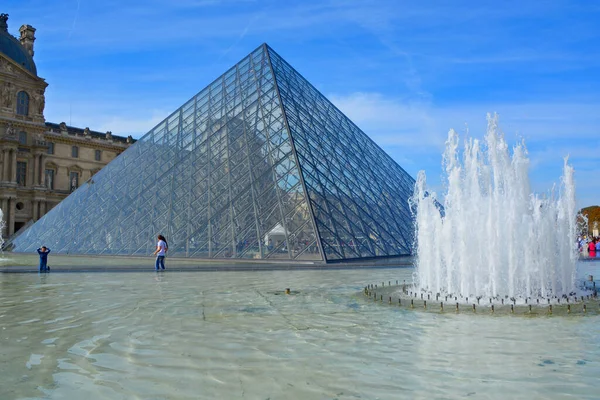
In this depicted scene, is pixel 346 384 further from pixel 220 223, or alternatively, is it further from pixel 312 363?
pixel 220 223

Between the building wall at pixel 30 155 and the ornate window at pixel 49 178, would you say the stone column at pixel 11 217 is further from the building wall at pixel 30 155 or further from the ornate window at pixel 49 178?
the ornate window at pixel 49 178

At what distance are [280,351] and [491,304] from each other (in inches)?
182

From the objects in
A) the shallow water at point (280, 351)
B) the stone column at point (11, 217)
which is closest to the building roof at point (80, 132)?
the stone column at point (11, 217)

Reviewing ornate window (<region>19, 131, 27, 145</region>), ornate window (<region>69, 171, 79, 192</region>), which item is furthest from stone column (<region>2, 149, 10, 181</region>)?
ornate window (<region>69, 171, 79, 192</region>)

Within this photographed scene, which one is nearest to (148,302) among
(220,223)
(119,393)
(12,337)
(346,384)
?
(12,337)

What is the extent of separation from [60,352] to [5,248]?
30.3 metres

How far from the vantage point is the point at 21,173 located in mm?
49938

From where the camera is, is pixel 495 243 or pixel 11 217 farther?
pixel 11 217

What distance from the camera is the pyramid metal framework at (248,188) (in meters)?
17.9

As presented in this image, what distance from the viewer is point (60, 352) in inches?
186

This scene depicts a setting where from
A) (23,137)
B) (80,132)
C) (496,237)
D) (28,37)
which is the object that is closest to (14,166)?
(23,137)

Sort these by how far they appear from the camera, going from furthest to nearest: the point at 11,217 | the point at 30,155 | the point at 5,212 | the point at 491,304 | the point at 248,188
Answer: the point at 30,155, the point at 11,217, the point at 5,212, the point at 248,188, the point at 491,304

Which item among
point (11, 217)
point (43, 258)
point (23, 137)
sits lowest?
point (43, 258)

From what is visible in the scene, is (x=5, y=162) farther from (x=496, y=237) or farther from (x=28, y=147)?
(x=496, y=237)
